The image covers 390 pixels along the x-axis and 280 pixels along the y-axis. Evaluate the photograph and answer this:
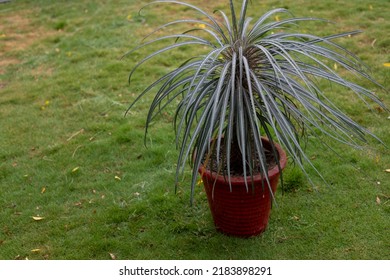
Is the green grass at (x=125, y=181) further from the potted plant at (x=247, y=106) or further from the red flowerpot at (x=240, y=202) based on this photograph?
the potted plant at (x=247, y=106)

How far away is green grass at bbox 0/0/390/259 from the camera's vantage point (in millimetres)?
2816

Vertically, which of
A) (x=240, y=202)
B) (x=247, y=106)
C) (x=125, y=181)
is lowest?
(x=125, y=181)

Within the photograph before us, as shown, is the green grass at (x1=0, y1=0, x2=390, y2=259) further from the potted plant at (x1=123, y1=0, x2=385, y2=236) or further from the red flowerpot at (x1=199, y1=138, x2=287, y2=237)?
the potted plant at (x1=123, y1=0, x2=385, y2=236)

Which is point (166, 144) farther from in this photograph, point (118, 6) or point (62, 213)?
point (118, 6)

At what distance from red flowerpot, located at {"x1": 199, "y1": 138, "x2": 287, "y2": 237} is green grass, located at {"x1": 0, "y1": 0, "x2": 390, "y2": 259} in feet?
0.24

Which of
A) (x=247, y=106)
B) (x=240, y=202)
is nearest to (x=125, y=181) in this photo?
(x=240, y=202)

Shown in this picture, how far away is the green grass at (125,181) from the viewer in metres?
2.82


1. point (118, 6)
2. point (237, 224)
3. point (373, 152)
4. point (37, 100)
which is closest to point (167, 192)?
point (237, 224)

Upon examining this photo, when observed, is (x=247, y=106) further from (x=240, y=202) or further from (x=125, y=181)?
(x=125, y=181)

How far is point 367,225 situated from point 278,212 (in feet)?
1.68

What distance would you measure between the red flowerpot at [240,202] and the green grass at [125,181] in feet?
0.24

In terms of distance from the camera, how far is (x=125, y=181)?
3.45 m

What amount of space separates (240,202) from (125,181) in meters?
1.07

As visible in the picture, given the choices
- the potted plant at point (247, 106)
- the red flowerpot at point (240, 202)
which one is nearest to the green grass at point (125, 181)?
the red flowerpot at point (240, 202)
